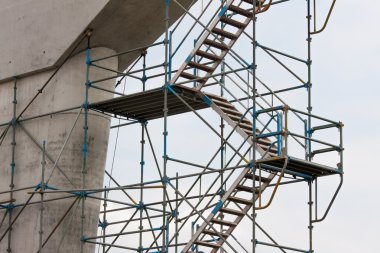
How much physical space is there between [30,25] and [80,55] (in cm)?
162

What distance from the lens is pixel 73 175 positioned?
106ft

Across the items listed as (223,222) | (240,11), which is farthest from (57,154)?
(240,11)

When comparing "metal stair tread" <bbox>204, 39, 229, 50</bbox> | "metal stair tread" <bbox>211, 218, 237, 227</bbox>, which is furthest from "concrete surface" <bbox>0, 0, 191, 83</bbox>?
"metal stair tread" <bbox>211, 218, 237, 227</bbox>

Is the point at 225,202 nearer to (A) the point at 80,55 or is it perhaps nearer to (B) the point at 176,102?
(B) the point at 176,102

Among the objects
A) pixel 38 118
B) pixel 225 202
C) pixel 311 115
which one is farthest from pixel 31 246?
pixel 311 115

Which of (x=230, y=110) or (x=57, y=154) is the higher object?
(x=230, y=110)

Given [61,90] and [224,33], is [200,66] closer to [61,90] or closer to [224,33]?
[224,33]

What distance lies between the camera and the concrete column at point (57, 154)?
3203 centimetres

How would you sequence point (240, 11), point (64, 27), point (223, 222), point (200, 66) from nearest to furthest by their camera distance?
point (223, 222)
point (200, 66)
point (240, 11)
point (64, 27)

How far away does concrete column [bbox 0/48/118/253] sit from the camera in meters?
32.0

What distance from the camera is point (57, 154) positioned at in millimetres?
32312

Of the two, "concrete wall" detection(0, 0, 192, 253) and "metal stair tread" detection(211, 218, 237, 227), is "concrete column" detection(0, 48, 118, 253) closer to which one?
"concrete wall" detection(0, 0, 192, 253)

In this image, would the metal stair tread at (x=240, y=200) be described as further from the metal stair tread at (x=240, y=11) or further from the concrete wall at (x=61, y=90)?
the metal stair tread at (x=240, y=11)

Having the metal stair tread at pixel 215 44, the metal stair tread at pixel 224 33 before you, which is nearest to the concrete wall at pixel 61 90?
the metal stair tread at pixel 224 33
